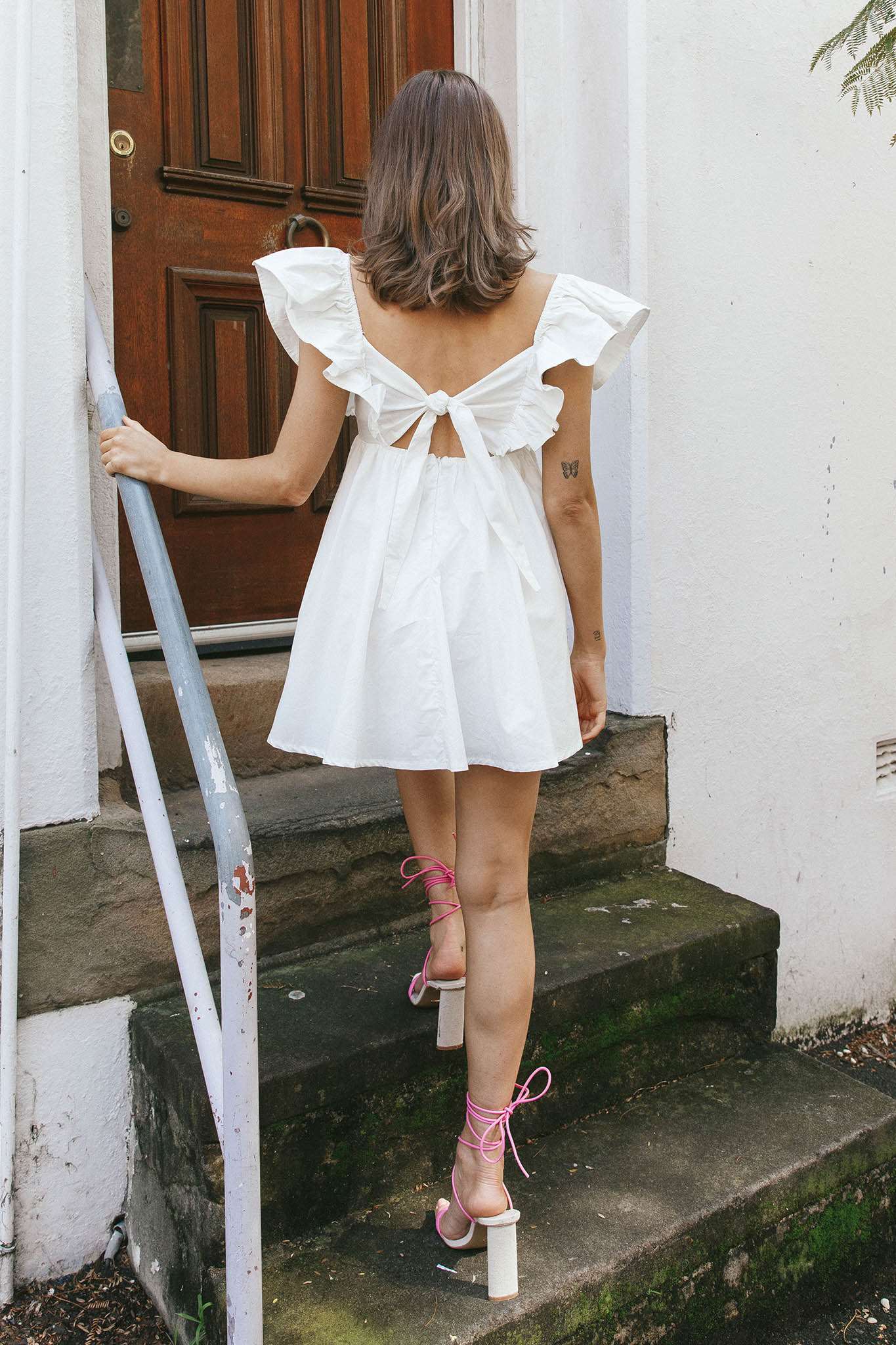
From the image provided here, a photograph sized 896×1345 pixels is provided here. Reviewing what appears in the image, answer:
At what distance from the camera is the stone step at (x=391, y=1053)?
1.95 meters

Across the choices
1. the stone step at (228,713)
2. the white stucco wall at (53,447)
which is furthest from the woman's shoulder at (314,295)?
the stone step at (228,713)

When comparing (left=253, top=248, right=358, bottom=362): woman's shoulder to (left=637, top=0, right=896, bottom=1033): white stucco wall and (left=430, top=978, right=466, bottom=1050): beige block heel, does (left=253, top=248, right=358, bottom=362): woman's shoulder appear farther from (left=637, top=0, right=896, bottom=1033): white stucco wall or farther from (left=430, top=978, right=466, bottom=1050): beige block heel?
(left=637, top=0, right=896, bottom=1033): white stucco wall

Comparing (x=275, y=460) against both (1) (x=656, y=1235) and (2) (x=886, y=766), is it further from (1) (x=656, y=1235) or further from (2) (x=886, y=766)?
(2) (x=886, y=766)

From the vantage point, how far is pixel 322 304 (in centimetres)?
Answer: 175

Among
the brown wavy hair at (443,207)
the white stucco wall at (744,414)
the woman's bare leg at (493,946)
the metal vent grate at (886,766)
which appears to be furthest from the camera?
the metal vent grate at (886,766)

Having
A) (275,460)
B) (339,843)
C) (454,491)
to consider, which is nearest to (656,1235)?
(339,843)

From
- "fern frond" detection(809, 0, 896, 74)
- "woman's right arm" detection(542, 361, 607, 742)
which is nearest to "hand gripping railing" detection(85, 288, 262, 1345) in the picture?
"woman's right arm" detection(542, 361, 607, 742)

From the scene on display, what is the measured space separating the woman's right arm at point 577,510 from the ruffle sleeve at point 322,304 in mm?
316

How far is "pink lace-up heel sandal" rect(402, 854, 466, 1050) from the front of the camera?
6.84 feet

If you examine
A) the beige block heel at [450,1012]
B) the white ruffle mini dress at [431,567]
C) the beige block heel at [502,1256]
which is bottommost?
the beige block heel at [502,1256]

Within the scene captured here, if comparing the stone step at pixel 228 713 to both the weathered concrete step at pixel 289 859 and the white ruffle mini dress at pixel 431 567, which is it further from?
the white ruffle mini dress at pixel 431 567

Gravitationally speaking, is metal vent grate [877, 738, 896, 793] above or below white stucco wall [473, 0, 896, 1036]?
below

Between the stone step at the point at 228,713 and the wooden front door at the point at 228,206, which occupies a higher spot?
the wooden front door at the point at 228,206

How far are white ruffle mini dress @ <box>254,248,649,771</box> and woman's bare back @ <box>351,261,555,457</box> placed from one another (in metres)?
0.02
